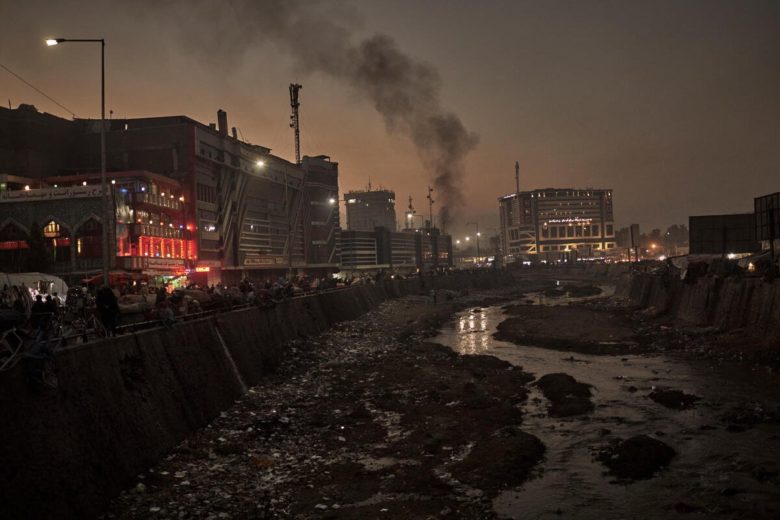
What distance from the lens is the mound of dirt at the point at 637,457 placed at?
1485cm

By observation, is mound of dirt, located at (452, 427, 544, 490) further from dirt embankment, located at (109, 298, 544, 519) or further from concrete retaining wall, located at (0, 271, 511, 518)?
concrete retaining wall, located at (0, 271, 511, 518)

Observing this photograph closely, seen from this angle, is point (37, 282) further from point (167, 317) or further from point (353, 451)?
point (353, 451)

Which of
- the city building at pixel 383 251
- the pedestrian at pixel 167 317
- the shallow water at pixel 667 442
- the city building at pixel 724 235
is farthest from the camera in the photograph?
the city building at pixel 383 251

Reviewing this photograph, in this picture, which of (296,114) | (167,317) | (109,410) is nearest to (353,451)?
(109,410)

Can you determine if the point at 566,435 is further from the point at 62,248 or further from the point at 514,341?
the point at 62,248

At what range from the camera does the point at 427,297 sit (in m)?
87.4

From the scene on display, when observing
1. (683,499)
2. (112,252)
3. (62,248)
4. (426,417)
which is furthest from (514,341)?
(62,248)

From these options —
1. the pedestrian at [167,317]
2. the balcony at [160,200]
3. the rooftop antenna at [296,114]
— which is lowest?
the pedestrian at [167,317]

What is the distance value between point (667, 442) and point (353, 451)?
945 centimetres

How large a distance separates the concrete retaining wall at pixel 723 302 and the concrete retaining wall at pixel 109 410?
26546 mm

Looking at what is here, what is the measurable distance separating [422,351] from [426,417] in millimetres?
16082

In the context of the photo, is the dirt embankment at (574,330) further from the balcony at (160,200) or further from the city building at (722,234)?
the balcony at (160,200)

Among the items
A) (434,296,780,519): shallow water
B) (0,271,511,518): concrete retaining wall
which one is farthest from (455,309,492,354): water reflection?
(0,271,511,518): concrete retaining wall

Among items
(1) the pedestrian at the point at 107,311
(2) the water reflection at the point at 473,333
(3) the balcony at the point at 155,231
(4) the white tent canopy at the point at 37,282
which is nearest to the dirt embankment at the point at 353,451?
(1) the pedestrian at the point at 107,311
